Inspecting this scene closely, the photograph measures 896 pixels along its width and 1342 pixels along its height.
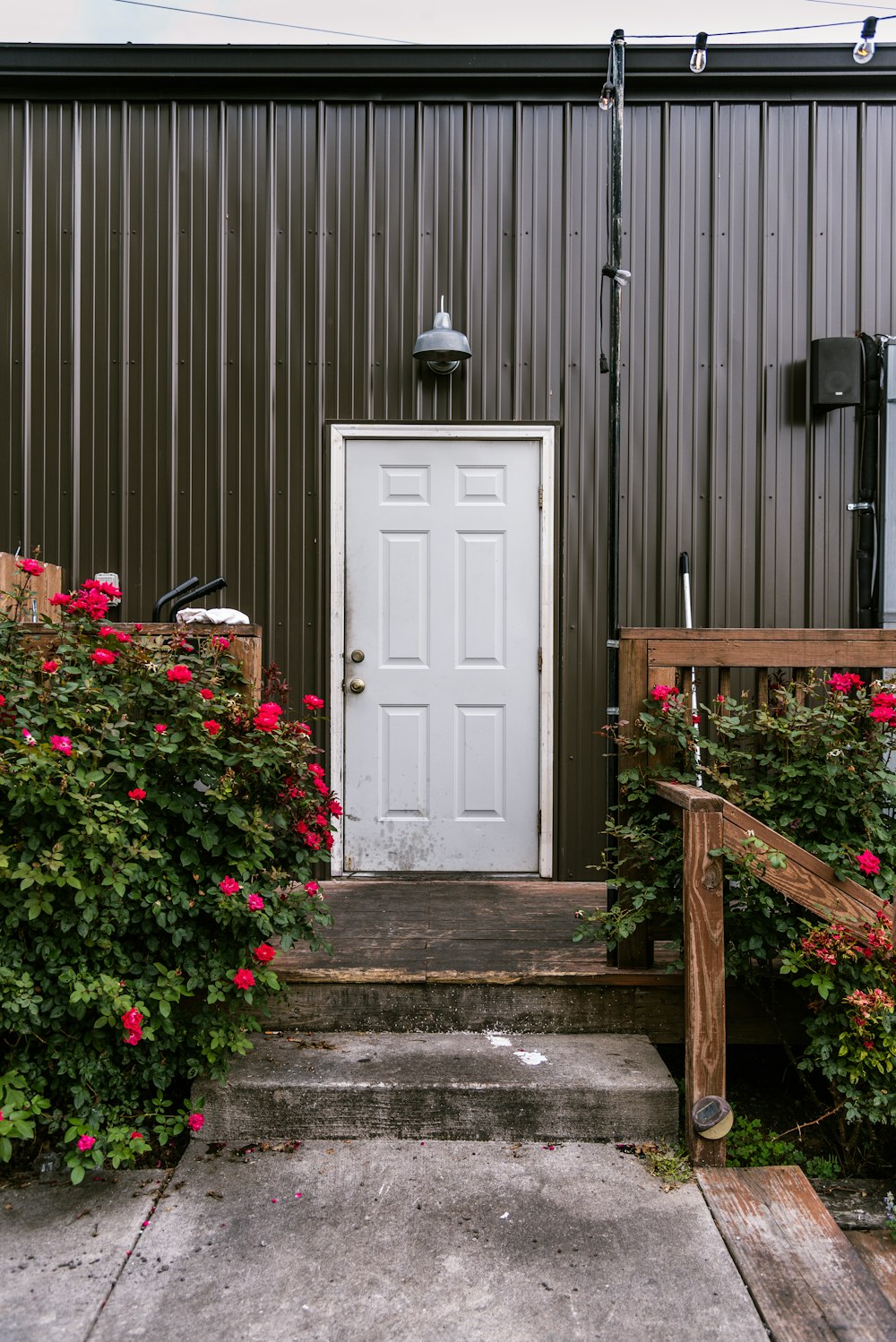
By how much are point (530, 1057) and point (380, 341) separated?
3.10m

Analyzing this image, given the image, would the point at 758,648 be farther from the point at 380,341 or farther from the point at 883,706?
the point at 380,341

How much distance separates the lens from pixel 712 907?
2447 mm

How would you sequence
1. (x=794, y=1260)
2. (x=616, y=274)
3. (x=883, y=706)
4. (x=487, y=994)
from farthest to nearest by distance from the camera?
(x=616, y=274), (x=487, y=994), (x=883, y=706), (x=794, y=1260)

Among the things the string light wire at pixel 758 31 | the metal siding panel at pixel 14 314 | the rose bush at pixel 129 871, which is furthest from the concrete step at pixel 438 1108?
the string light wire at pixel 758 31

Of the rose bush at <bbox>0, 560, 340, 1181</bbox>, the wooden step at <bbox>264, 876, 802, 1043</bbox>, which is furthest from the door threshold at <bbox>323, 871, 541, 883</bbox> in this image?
the rose bush at <bbox>0, 560, 340, 1181</bbox>

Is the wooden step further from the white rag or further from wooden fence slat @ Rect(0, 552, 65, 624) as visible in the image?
wooden fence slat @ Rect(0, 552, 65, 624)

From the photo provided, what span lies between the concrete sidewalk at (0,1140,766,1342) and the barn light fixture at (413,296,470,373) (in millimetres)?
3097

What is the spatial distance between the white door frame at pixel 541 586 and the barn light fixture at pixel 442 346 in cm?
28

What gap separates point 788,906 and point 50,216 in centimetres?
427

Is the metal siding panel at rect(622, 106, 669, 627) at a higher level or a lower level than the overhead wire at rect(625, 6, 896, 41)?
lower

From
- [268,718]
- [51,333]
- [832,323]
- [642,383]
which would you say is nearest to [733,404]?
[642,383]

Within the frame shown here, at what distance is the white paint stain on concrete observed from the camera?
2.58 meters

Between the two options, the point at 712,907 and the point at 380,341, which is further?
the point at 380,341

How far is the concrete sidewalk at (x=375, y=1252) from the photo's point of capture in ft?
5.96
